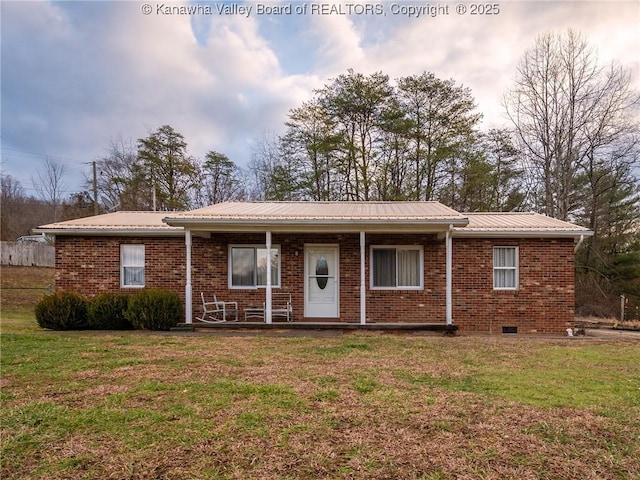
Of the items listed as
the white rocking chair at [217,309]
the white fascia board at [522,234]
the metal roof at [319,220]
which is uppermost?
the metal roof at [319,220]

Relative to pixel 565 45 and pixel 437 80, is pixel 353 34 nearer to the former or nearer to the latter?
pixel 437 80

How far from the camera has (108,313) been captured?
10555 millimetres

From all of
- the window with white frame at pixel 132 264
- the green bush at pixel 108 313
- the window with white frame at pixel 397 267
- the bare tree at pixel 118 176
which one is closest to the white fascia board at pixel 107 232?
the window with white frame at pixel 132 264

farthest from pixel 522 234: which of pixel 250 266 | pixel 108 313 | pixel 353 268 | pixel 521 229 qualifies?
pixel 108 313

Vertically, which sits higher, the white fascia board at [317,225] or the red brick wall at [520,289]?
the white fascia board at [317,225]

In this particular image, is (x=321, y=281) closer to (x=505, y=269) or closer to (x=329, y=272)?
(x=329, y=272)

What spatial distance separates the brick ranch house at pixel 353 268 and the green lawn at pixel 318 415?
14.0ft

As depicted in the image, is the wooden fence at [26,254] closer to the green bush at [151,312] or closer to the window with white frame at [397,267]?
the green bush at [151,312]

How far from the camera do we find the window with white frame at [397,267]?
1150cm

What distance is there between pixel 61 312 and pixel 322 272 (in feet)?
23.0

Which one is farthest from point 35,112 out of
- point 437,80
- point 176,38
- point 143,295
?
point 437,80

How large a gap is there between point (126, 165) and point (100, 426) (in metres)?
26.5

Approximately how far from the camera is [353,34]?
13352 millimetres

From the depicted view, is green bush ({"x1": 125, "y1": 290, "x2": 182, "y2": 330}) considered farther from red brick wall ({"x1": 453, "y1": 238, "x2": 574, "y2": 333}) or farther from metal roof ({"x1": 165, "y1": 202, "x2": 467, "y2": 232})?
red brick wall ({"x1": 453, "y1": 238, "x2": 574, "y2": 333})
